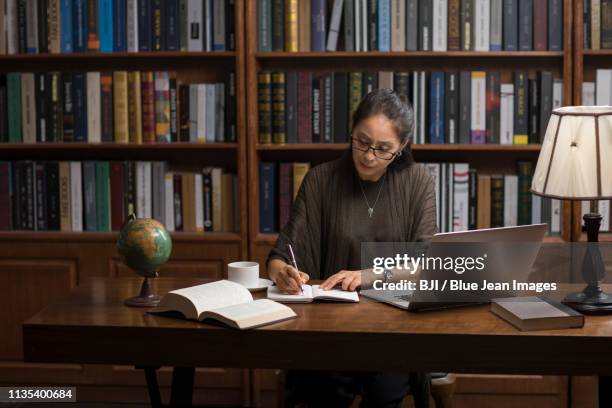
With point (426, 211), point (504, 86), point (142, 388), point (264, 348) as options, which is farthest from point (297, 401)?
point (504, 86)

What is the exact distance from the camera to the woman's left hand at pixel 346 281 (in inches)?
Result: 101

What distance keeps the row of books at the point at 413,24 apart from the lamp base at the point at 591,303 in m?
1.47

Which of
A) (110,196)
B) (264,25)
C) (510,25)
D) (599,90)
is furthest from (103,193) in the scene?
(599,90)

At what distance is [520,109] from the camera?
3654 mm

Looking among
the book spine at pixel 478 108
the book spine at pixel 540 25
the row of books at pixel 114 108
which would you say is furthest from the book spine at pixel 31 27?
the book spine at pixel 540 25

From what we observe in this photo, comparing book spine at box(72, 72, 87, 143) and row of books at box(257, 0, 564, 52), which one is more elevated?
row of books at box(257, 0, 564, 52)

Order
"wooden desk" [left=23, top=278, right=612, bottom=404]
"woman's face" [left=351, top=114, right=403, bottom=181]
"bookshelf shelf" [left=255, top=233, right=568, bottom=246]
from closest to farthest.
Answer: "wooden desk" [left=23, top=278, right=612, bottom=404]
"woman's face" [left=351, top=114, right=403, bottom=181]
"bookshelf shelf" [left=255, top=233, right=568, bottom=246]

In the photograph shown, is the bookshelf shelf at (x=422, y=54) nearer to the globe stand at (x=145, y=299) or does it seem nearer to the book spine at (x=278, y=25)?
the book spine at (x=278, y=25)

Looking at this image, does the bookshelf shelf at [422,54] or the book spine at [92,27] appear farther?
the book spine at [92,27]

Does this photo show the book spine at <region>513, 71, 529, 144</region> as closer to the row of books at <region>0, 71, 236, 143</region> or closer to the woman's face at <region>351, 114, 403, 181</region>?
the woman's face at <region>351, 114, 403, 181</region>

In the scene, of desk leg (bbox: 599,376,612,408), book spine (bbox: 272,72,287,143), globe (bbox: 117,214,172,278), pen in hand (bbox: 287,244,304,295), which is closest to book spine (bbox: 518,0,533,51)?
book spine (bbox: 272,72,287,143)

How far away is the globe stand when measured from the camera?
2412 millimetres

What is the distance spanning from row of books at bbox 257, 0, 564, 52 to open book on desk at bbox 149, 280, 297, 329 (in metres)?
1.53

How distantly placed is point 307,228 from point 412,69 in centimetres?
117
